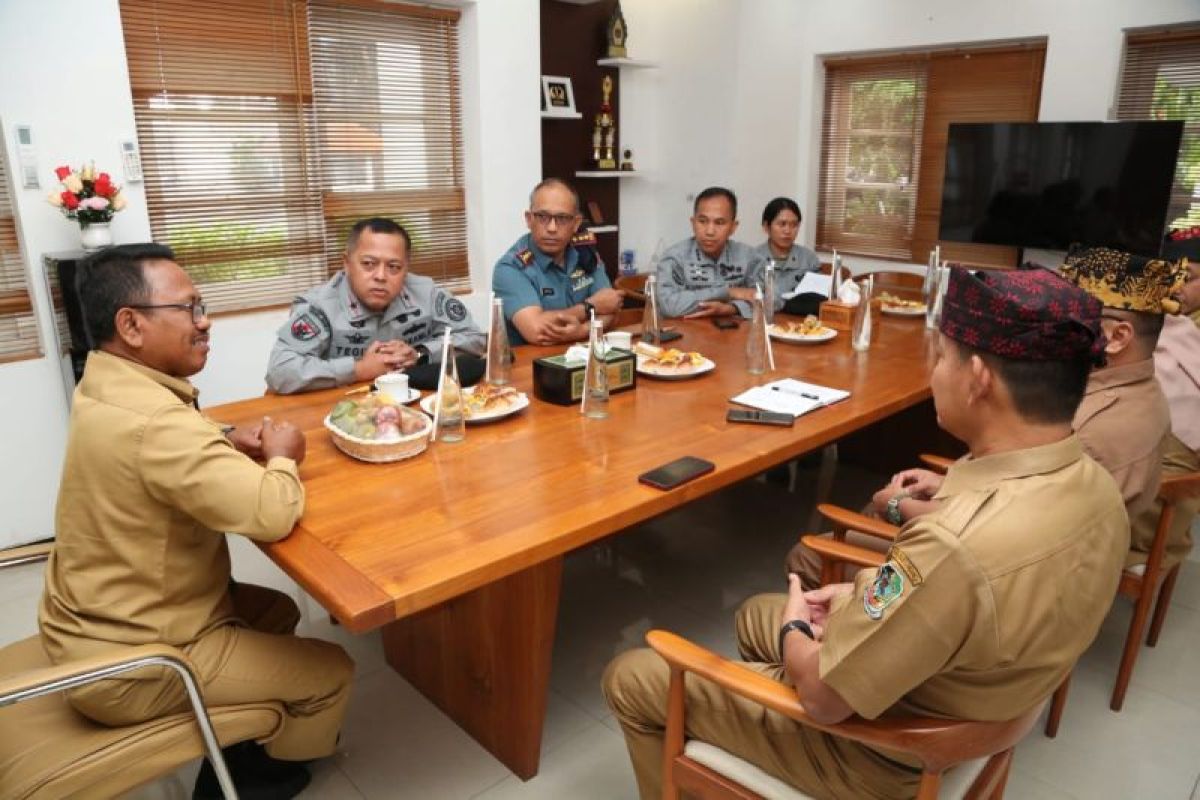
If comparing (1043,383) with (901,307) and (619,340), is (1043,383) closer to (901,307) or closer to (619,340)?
(619,340)

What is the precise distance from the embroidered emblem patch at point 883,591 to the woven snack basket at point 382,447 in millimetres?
1069

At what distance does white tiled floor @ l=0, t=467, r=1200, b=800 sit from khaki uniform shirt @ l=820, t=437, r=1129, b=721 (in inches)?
40.4

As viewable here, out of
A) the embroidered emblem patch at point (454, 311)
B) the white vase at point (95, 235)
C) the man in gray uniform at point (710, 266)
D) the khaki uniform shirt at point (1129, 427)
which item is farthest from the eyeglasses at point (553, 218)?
the khaki uniform shirt at point (1129, 427)

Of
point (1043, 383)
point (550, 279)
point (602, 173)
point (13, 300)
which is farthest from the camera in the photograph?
point (602, 173)

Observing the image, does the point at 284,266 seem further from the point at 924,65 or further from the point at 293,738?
the point at 924,65

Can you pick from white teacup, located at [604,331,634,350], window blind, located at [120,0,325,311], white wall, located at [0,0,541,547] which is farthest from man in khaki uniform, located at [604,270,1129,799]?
window blind, located at [120,0,325,311]

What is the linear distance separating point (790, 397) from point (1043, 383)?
3.84 ft

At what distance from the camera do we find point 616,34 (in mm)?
5059

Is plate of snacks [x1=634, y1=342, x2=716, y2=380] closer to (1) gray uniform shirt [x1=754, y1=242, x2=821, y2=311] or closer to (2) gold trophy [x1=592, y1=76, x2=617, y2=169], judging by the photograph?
(1) gray uniform shirt [x1=754, y1=242, x2=821, y2=311]

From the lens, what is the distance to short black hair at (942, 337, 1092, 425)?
1.12 meters

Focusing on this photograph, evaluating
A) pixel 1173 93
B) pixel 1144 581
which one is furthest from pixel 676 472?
pixel 1173 93

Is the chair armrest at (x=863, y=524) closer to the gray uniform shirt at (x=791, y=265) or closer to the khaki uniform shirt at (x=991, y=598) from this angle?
the khaki uniform shirt at (x=991, y=598)

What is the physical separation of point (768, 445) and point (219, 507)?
1.18m

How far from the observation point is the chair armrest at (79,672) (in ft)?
3.92
